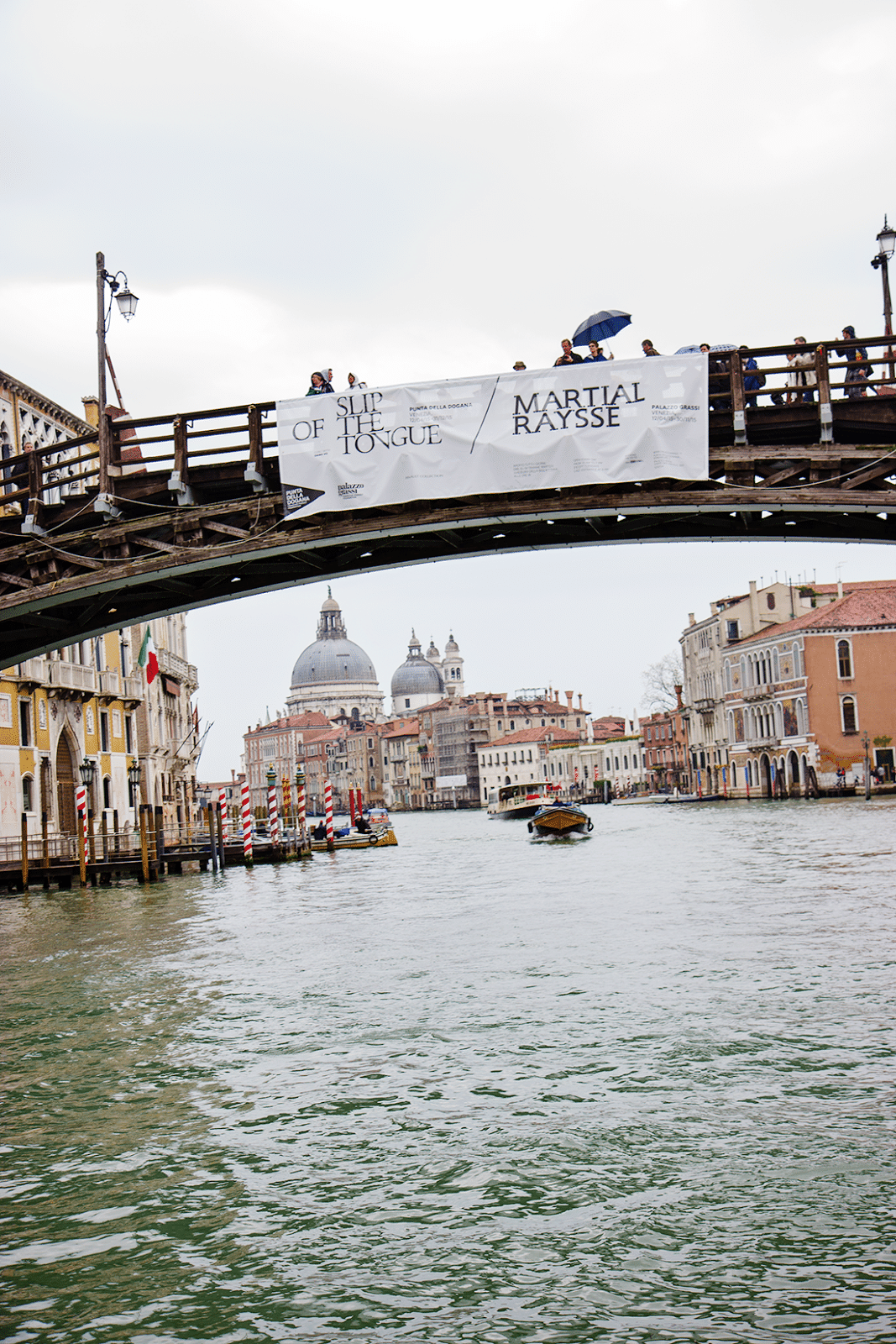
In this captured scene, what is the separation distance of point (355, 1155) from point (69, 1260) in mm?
1740

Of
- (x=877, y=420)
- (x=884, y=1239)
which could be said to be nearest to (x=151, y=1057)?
(x=884, y=1239)

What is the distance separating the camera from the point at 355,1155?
24.1 feet

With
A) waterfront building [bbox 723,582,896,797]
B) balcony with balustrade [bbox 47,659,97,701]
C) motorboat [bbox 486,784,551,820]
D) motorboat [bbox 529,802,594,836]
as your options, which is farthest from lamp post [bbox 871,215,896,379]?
motorboat [bbox 486,784,551,820]

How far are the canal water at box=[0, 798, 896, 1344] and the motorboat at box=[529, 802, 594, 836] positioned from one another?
30.0m

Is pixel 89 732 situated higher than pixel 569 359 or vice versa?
pixel 569 359

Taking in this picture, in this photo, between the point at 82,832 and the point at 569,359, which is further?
the point at 82,832

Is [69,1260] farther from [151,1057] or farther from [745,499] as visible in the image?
[745,499]

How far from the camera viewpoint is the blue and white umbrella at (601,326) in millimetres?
15375

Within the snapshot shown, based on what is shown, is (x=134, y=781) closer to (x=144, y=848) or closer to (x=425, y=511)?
(x=144, y=848)

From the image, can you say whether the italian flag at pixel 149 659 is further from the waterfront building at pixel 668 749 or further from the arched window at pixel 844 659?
the waterfront building at pixel 668 749

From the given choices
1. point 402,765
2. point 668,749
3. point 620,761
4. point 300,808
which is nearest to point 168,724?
point 300,808

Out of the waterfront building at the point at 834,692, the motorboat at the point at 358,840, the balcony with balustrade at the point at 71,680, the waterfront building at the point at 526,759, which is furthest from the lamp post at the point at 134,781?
the waterfront building at the point at 526,759

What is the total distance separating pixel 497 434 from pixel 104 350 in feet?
16.9

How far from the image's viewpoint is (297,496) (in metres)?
14.0
